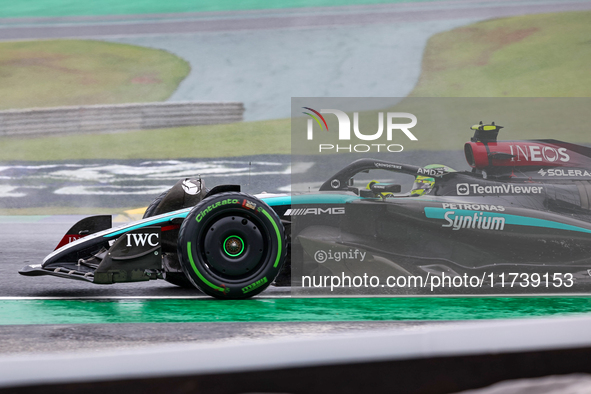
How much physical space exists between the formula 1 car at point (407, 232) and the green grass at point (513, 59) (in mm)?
11943

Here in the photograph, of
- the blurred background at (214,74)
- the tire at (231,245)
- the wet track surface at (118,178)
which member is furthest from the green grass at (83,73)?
the tire at (231,245)

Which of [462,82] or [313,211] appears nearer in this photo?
[313,211]

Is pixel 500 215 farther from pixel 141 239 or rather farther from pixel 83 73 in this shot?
pixel 83 73

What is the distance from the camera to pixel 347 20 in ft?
66.8

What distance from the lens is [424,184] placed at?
4.79 meters

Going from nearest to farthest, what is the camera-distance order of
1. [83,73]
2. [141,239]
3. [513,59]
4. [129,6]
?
1. [141,239]
2. [513,59]
3. [83,73]
4. [129,6]

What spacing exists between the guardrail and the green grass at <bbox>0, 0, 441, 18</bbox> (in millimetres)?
7926

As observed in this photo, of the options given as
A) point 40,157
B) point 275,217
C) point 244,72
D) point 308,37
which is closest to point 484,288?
point 275,217

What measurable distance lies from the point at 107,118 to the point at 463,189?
13027mm

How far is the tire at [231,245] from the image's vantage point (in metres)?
4.15

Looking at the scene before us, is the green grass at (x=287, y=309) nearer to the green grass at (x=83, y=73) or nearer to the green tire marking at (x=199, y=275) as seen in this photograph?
the green tire marking at (x=199, y=275)

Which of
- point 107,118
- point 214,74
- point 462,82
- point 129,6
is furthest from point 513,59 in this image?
point 129,6

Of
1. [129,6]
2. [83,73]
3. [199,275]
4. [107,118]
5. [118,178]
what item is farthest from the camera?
[129,6]

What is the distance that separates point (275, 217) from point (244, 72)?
15.0m
